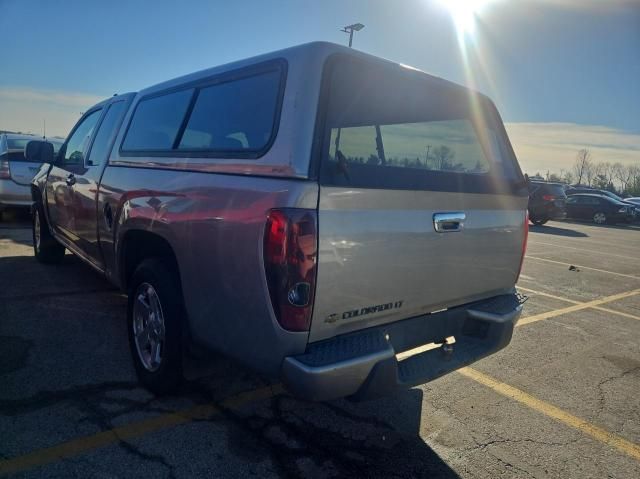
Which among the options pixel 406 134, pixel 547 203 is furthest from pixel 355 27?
pixel 406 134

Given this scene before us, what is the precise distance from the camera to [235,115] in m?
2.79

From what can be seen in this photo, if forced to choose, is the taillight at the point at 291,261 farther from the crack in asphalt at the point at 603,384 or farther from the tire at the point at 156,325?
the crack in asphalt at the point at 603,384

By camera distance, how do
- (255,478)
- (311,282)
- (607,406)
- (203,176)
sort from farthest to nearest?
(607,406)
(203,176)
(255,478)
(311,282)

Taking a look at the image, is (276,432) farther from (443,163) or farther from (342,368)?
(443,163)

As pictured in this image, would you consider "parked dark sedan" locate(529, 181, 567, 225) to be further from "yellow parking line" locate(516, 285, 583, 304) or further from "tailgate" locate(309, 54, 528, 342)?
"tailgate" locate(309, 54, 528, 342)

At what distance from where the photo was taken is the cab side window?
4.76 m

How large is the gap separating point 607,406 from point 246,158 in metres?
3.11

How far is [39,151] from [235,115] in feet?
12.0

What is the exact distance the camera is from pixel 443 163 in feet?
10.4

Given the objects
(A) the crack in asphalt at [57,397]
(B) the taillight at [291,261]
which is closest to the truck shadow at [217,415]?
(A) the crack in asphalt at [57,397]

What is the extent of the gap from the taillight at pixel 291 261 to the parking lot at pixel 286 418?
35.9 inches

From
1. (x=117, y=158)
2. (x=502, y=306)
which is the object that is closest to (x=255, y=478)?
(x=502, y=306)

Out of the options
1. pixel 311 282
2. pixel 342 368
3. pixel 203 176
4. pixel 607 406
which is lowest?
pixel 607 406

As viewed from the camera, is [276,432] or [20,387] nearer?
[276,432]
